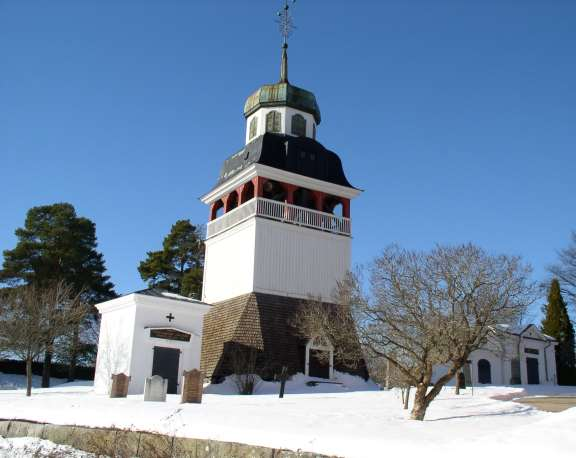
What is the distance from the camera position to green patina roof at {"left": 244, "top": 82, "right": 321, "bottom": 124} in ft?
115

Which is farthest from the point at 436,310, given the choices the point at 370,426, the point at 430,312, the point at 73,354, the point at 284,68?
the point at 73,354

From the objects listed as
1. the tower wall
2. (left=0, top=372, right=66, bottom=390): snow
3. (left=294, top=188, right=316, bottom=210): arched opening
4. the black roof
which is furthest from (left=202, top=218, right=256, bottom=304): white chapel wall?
(left=0, top=372, right=66, bottom=390): snow

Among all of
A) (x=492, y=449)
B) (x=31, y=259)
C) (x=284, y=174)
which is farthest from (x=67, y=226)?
(x=492, y=449)

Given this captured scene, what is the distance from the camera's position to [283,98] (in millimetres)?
35156

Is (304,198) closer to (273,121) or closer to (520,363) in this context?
(273,121)

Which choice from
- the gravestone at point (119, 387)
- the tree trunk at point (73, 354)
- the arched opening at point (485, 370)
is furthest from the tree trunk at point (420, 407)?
the tree trunk at point (73, 354)

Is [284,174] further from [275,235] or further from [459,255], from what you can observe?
[459,255]

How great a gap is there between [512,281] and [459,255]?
2.07m

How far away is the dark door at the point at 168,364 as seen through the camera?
2614 centimetres

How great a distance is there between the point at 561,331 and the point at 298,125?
24465mm

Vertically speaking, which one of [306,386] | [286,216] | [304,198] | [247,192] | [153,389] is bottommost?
[153,389]

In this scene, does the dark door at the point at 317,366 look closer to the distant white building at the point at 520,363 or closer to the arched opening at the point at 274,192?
the arched opening at the point at 274,192

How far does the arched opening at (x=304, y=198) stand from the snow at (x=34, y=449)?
2181 cm

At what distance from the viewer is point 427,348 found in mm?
17562
